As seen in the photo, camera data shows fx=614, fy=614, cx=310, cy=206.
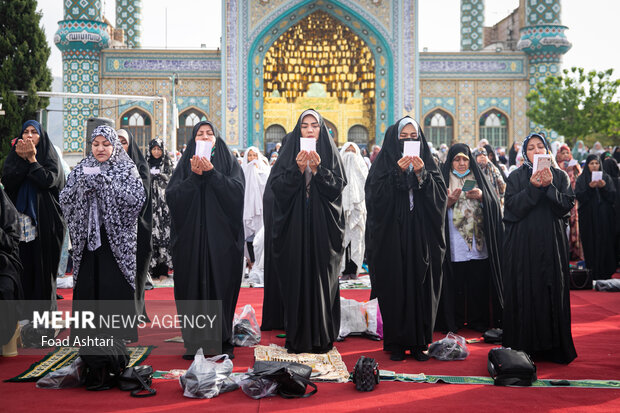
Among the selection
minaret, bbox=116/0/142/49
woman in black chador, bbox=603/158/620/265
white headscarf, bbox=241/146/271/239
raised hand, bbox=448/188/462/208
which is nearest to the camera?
raised hand, bbox=448/188/462/208

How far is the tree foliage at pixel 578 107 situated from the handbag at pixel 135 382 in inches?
529

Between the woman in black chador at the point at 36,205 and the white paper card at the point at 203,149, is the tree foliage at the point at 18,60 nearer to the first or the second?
the woman in black chador at the point at 36,205

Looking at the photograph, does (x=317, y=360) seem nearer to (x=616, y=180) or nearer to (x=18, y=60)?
(x=616, y=180)

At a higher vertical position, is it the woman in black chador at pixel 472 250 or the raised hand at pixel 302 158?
the raised hand at pixel 302 158

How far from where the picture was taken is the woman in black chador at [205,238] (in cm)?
346

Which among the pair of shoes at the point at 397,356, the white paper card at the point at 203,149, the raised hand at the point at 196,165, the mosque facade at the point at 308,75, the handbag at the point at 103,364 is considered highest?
the mosque facade at the point at 308,75

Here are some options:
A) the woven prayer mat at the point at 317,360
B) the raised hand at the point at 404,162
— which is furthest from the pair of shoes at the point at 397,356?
the raised hand at the point at 404,162

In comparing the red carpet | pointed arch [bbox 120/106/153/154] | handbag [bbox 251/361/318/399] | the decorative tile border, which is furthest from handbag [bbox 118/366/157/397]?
the decorative tile border

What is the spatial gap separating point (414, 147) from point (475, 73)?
14.0m

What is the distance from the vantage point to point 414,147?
3457mm

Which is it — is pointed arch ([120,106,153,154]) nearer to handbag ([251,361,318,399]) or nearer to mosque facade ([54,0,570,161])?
mosque facade ([54,0,570,161])

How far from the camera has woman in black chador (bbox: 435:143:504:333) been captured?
419 cm

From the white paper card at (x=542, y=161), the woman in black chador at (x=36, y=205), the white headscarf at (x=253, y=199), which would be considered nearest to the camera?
the white paper card at (x=542, y=161)

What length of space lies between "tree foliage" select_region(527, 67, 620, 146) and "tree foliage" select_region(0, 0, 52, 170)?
11123 millimetres
